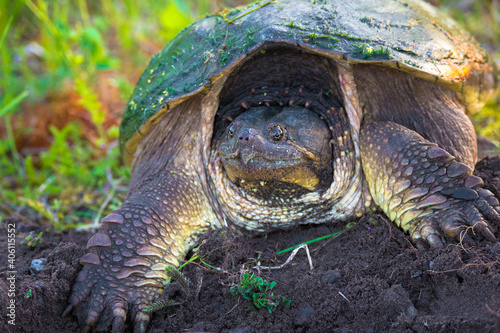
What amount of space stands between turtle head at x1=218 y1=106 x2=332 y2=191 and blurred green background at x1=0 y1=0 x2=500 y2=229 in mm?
1212

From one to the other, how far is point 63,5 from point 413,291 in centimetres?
497

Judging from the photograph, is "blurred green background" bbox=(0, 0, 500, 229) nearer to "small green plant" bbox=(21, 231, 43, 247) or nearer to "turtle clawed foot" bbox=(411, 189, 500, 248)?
"small green plant" bbox=(21, 231, 43, 247)

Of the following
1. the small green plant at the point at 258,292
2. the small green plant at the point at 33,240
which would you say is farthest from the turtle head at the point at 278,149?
the small green plant at the point at 33,240

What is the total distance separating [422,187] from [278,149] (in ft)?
2.31

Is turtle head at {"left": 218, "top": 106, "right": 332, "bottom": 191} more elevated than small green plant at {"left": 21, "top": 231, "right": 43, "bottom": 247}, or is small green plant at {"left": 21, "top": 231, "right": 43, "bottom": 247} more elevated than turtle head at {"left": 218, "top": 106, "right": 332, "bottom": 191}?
turtle head at {"left": 218, "top": 106, "right": 332, "bottom": 191}

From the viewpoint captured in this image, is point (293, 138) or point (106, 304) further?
point (293, 138)

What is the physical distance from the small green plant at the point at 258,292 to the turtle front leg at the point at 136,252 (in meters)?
0.46

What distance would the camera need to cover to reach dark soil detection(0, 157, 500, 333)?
1654 mm

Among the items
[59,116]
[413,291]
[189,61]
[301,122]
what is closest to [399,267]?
[413,291]

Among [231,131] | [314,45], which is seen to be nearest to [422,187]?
[314,45]

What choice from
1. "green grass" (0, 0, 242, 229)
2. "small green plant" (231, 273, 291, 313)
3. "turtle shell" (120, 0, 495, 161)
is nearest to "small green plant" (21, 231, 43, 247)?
"green grass" (0, 0, 242, 229)

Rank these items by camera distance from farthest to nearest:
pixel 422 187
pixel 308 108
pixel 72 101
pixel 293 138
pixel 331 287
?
pixel 72 101 < pixel 308 108 < pixel 293 138 < pixel 422 187 < pixel 331 287

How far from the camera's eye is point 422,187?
201 cm

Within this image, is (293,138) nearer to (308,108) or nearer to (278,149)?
(278,149)
